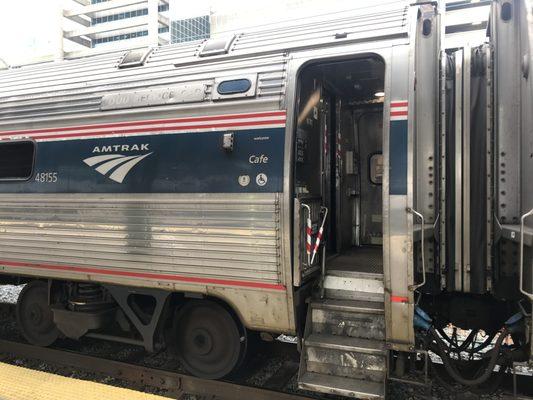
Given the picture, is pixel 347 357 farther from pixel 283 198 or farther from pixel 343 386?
pixel 283 198

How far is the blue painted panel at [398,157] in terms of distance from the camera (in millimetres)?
3523

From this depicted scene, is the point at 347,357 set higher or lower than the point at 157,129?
lower

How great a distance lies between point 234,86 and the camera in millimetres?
4098

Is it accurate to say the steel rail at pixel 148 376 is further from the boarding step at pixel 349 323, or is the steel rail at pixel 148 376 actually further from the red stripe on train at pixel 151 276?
the red stripe on train at pixel 151 276

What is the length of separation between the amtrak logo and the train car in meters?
0.02

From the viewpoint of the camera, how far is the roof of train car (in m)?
3.97

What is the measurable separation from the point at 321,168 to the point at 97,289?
112 inches

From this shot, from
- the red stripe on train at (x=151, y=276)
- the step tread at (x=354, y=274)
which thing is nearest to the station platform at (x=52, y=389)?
the red stripe on train at (x=151, y=276)

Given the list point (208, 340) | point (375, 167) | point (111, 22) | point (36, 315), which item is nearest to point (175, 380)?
point (208, 340)

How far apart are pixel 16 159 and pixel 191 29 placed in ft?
87.7

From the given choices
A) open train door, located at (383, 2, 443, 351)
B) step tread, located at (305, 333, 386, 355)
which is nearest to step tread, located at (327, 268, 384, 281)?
open train door, located at (383, 2, 443, 351)

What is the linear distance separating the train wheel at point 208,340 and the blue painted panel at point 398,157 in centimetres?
204

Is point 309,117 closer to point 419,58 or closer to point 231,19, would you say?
point 419,58

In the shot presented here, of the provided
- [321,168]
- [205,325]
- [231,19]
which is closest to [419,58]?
[321,168]
